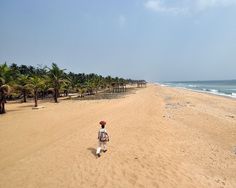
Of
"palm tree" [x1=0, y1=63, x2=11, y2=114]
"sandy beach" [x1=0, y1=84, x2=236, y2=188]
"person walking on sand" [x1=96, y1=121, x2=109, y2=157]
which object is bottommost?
"sandy beach" [x1=0, y1=84, x2=236, y2=188]

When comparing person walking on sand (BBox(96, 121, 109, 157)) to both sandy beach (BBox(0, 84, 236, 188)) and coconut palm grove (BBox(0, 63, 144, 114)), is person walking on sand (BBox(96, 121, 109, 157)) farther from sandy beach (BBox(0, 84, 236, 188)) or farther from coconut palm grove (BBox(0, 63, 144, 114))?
coconut palm grove (BBox(0, 63, 144, 114))

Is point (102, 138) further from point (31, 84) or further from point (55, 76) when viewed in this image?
point (55, 76)

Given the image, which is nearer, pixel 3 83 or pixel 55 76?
pixel 3 83

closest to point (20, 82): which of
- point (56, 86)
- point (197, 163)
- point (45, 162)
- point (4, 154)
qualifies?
point (56, 86)

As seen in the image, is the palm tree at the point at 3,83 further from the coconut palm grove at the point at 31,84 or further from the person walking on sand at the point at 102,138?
the person walking on sand at the point at 102,138

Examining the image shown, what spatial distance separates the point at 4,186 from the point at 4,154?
15.0 feet

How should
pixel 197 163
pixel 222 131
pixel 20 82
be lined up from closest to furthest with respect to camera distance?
1. pixel 197 163
2. pixel 222 131
3. pixel 20 82

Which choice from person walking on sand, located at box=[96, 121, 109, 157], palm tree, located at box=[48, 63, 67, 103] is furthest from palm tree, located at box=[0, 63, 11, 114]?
person walking on sand, located at box=[96, 121, 109, 157]

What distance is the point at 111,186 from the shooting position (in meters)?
8.41


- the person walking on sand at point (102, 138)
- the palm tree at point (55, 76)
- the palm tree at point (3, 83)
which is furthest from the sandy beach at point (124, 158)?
the palm tree at point (55, 76)

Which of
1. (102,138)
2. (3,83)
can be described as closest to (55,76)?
(3,83)

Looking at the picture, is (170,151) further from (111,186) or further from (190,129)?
(190,129)

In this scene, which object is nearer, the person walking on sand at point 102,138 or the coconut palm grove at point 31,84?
the person walking on sand at point 102,138

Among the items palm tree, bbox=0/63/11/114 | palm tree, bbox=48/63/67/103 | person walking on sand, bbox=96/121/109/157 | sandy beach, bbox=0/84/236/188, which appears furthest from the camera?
palm tree, bbox=48/63/67/103
